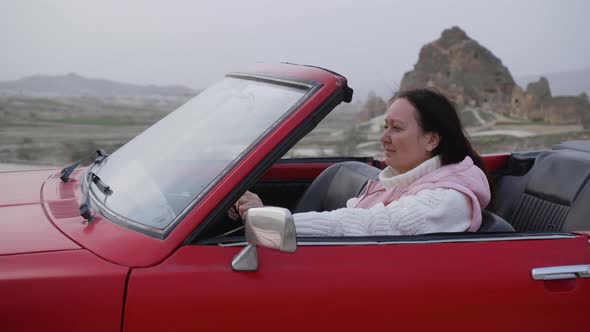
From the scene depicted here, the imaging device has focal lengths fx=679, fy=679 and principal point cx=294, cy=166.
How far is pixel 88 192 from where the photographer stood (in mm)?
2412

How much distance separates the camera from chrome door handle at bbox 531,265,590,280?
6.93ft

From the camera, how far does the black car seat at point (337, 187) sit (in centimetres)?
332

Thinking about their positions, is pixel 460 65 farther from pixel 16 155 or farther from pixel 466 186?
pixel 466 186

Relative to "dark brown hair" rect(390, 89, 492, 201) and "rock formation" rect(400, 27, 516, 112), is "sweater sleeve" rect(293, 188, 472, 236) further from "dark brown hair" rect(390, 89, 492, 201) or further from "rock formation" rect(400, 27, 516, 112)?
"rock formation" rect(400, 27, 516, 112)

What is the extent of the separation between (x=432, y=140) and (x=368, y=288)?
3.11ft

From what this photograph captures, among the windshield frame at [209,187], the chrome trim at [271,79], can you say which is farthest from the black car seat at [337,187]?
the windshield frame at [209,187]

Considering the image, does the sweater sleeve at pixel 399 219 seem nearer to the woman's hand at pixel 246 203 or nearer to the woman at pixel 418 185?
the woman at pixel 418 185

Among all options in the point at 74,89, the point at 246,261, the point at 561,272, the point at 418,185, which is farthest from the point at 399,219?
the point at 74,89

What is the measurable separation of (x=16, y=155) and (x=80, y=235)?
11278 millimetres

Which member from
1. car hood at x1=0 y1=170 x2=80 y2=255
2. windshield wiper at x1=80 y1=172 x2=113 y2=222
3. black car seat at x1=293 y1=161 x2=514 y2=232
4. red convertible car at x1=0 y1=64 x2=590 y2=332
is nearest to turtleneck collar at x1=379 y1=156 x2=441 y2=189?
red convertible car at x1=0 y1=64 x2=590 y2=332

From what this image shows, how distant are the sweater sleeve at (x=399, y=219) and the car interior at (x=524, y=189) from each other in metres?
0.64

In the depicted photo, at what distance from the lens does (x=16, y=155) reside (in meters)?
12.4

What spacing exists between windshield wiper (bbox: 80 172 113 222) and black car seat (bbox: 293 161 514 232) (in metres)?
1.15

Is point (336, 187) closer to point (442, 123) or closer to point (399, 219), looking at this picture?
point (442, 123)
